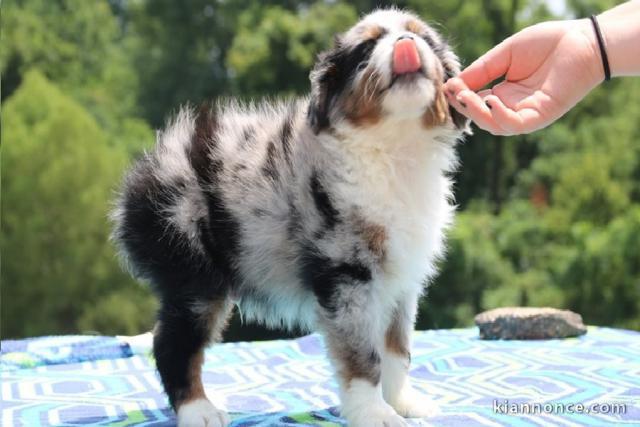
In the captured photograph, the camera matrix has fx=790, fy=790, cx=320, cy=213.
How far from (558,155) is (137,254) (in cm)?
813

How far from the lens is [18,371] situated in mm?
4004

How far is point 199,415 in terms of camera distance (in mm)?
2727

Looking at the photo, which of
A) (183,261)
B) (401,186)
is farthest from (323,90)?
(183,261)

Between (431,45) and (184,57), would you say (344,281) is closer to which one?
(431,45)

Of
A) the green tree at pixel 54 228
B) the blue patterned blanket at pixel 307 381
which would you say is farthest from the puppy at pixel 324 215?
the green tree at pixel 54 228

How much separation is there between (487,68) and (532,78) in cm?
19

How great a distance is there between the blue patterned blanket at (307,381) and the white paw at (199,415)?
152 millimetres

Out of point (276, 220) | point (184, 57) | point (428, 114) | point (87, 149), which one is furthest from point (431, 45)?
point (184, 57)

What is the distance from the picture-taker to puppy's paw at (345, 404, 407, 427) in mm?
2523

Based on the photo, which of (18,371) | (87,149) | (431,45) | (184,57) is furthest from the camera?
(184,57)

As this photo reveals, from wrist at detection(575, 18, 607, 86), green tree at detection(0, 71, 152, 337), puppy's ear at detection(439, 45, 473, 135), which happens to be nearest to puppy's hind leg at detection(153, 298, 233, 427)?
puppy's ear at detection(439, 45, 473, 135)

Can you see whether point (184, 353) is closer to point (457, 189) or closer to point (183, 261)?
point (183, 261)

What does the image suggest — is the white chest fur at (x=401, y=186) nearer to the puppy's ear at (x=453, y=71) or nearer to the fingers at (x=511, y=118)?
the puppy's ear at (x=453, y=71)

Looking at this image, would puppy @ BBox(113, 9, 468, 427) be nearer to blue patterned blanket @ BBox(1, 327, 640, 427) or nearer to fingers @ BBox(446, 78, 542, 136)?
fingers @ BBox(446, 78, 542, 136)
